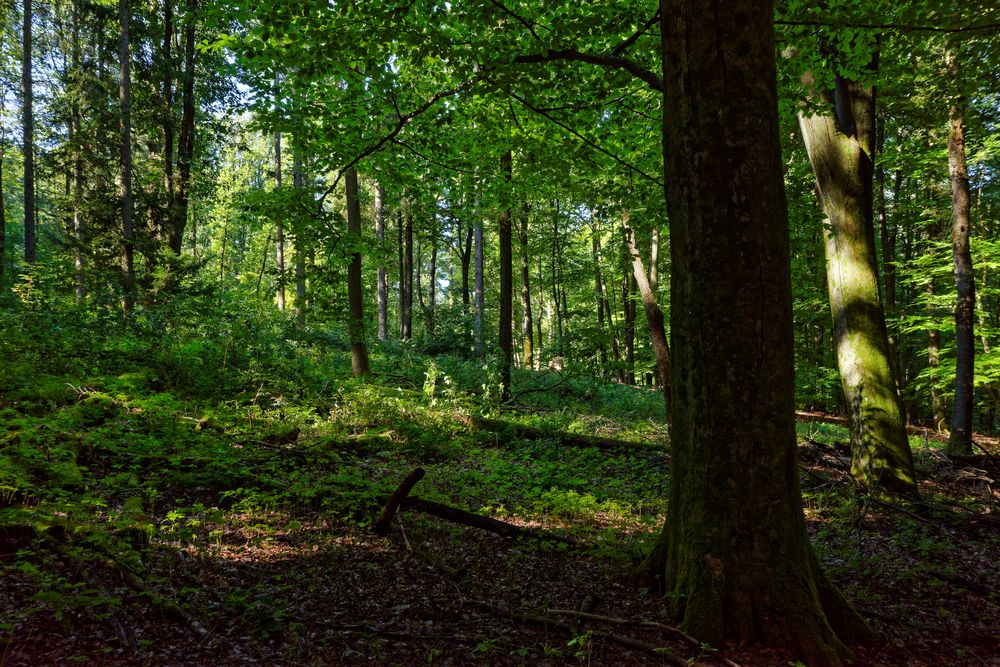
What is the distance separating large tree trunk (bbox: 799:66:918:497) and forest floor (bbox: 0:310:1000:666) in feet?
2.31

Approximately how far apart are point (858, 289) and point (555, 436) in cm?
547

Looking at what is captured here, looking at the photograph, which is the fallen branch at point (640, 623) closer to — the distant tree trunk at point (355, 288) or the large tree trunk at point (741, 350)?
the large tree trunk at point (741, 350)

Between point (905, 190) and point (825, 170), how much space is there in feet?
71.6

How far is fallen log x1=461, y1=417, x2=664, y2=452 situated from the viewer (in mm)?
9703

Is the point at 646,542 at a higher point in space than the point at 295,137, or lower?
lower

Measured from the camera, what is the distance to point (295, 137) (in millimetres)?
6633

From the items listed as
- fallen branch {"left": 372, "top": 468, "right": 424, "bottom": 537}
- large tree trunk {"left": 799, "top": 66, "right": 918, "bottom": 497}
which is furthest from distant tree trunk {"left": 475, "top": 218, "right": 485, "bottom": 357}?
fallen branch {"left": 372, "top": 468, "right": 424, "bottom": 537}

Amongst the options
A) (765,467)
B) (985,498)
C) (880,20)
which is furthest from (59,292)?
(985,498)

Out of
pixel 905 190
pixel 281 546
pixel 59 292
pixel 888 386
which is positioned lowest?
pixel 281 546

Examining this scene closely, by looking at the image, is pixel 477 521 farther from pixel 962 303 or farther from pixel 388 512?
pixel 962 303

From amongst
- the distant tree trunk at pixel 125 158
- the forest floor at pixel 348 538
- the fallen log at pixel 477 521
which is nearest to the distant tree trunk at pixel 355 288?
the forest floor at pixel 348 538

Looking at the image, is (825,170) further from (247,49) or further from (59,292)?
(59,292)

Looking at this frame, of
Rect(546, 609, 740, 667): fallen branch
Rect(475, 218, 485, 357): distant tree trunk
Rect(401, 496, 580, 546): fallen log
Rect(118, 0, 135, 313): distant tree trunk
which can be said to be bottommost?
Rect(546, 609, 740, 667): fallen branch

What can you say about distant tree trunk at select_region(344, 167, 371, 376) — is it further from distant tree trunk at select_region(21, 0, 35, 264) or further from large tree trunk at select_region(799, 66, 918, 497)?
distant tree trunk at select_region(21, 0, 35, 264)
